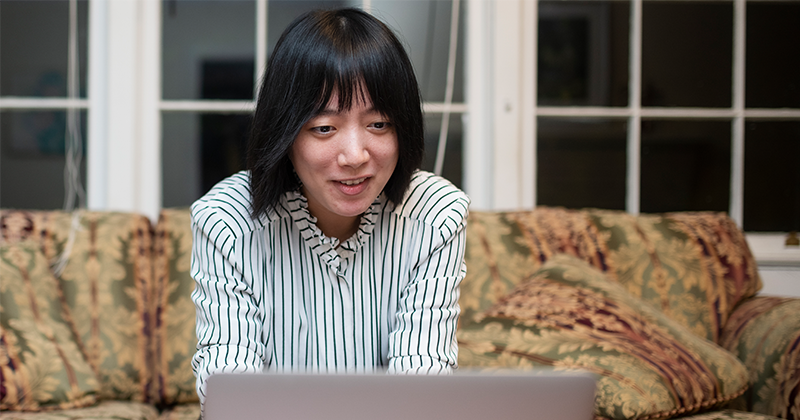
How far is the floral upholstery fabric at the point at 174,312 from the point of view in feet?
5.25

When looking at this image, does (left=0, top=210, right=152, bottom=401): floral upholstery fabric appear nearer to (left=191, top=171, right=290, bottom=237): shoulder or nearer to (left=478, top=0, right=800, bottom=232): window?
(left=191, top=171, right=290, bottom=237): shoulder

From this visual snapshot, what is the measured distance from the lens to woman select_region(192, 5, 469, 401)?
912mm

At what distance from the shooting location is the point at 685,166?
230 cm

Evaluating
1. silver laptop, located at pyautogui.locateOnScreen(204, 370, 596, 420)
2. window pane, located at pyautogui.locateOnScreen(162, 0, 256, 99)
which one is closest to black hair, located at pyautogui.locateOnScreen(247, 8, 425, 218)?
silver laptop, located at pyautogui.locateOnScreen(204, 370, 596, 420)

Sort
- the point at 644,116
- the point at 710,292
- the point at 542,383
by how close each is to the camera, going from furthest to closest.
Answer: the point at 644,116, the point at 710,292, the point at 542,383

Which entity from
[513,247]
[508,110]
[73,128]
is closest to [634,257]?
[513,247]

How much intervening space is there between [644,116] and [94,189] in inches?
74.8

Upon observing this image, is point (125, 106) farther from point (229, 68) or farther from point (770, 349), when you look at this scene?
point (770, 349)

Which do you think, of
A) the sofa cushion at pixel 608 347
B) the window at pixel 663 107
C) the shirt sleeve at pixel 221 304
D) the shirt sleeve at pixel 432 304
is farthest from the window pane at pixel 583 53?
the shirt sleeve at pixel 221 304

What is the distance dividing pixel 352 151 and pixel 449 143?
1.32 m

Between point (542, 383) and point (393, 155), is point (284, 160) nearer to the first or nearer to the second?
point (393, 155)

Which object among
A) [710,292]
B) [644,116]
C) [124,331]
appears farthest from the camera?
[644,116]

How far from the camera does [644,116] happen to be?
2246 mm

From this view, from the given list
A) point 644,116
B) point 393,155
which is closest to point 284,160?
point 393,155
